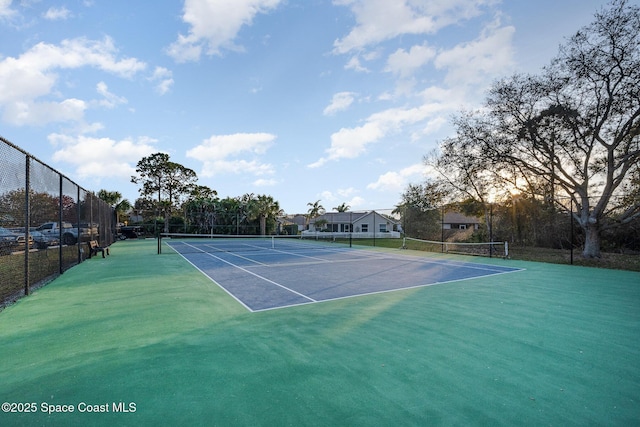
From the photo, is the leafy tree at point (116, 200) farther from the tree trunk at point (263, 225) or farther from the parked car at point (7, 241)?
the parked car at point (7, 241)

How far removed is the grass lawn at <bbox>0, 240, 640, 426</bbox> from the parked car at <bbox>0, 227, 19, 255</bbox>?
1.05 meters

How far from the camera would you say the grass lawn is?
8.24ft

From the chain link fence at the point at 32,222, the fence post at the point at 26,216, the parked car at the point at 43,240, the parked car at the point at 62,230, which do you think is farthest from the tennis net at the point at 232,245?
the fence post at the point at 26,216

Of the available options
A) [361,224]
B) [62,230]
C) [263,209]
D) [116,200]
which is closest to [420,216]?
[361,224]

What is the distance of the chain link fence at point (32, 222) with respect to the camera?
18.3 ft

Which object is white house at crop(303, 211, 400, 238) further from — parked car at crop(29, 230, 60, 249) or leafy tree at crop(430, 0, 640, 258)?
parked car at crop(29, 230, 60, 249)

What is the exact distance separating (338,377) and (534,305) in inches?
196

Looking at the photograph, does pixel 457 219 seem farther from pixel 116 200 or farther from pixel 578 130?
pixel 116 200

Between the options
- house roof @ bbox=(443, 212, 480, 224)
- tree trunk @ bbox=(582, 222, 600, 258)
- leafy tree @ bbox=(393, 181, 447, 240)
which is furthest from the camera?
house roof @ bbox=(443, 212, 480, 224)

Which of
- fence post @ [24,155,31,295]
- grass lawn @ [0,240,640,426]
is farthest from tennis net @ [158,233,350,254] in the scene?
grass lawn @ [0,240,640,426]

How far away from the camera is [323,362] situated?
3404 millimetres

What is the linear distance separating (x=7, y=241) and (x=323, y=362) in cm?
610

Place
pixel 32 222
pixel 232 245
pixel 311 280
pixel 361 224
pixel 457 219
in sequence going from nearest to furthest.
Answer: pixel 32 222, pixel 311 280, pixel 232 245, pixel 361 224, pixel 457 219

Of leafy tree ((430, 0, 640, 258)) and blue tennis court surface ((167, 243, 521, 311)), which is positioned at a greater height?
leafy tree ((430, 0, 640, 258))
